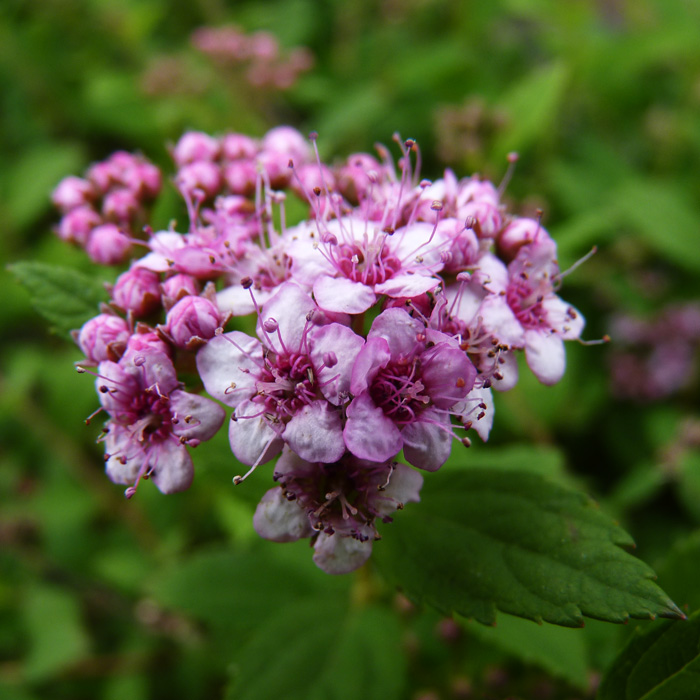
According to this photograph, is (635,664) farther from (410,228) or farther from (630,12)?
(630,12)

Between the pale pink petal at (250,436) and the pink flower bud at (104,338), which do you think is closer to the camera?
the pale pink petal at (250,436)

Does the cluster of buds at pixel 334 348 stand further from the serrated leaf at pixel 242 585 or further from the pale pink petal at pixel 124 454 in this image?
the serrated leaf at pixel 242 585

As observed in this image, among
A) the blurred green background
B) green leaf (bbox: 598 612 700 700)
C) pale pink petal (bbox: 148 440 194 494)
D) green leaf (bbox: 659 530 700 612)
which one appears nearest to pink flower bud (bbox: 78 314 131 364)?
pale pink petal (bbox: 148 440 194 494)

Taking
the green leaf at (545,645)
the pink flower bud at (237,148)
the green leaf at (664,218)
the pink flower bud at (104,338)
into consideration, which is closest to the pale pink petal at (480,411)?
the green leaf at (545,645)

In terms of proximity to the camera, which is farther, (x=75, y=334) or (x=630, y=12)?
(x=630, y=12)

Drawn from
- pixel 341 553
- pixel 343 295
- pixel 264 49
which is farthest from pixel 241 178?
pixel 264 49

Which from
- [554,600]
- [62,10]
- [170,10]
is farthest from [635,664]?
[170,10]
